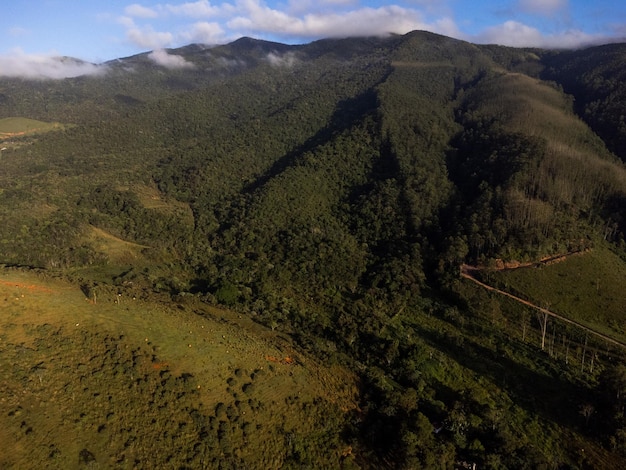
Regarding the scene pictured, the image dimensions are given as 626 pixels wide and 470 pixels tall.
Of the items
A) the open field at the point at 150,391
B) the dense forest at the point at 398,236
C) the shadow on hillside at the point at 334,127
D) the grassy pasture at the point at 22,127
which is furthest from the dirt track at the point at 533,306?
the grassy pasture at the point at 22,127

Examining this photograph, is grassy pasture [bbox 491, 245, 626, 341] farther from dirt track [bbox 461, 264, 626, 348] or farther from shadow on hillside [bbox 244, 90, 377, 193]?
shadow on hillside [bbox 244, 90, 377, 193]

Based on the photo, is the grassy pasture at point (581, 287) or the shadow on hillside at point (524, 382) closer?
the shadow on hillside at point (524, 382)

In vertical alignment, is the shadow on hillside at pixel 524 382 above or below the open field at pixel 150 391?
below

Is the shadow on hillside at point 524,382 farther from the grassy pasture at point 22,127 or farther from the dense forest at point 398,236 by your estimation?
the grassy pasture at point 22,127

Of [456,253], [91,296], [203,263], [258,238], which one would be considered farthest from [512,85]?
[91,296]

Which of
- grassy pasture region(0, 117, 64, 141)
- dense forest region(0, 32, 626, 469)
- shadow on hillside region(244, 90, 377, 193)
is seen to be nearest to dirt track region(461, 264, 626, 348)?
dense forest region(0, 32, 626, 469)
